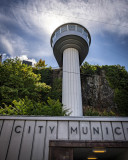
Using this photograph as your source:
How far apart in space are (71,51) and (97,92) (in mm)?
7626

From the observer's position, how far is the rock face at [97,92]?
58.1 ft

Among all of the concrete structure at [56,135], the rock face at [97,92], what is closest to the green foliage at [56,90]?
the rock face at [97,92]

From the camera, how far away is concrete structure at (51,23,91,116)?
13500 millimetres

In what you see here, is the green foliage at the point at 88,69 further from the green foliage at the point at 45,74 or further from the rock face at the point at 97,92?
the green foliage at the point at 45,74

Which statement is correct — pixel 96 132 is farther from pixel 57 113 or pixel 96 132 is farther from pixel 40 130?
pixel 57 113

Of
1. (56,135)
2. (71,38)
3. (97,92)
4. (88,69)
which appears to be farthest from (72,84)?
(56,135)

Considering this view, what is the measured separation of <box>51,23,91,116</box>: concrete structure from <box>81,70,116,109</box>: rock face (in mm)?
4181

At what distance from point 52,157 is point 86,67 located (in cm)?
1848

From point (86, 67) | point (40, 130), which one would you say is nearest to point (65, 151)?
point (40, 130)

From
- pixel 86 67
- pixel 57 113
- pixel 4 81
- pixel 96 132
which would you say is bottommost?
pixel 96 132

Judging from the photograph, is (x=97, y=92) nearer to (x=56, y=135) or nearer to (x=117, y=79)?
(x=117, y=79)

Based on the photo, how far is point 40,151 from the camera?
2977 mm

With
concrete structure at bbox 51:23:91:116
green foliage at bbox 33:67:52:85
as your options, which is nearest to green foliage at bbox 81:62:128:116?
concrete structure at bbox 51:23:91:116

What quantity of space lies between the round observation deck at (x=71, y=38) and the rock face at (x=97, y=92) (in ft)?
16.3
